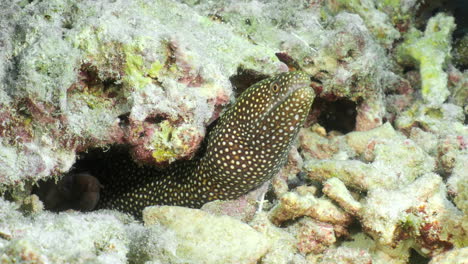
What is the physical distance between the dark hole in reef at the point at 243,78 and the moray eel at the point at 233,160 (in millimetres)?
333

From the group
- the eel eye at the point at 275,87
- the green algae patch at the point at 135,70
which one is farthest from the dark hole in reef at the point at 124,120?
the eel eye at the point at 275,87

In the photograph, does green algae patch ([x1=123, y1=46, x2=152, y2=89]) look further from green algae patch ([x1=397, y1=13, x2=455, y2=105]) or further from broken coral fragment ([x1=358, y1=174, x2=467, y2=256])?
green algae patch ([x1=397, y1=13, x2=455, y2=105])

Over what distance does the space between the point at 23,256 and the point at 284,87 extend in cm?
288

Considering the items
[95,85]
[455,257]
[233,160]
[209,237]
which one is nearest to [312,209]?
→ [233,160]

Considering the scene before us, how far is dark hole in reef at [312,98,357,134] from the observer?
6090mm

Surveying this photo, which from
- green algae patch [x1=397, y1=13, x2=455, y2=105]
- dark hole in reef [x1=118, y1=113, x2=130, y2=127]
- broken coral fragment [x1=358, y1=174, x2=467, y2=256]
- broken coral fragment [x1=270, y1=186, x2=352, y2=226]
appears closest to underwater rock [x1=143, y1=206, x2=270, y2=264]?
broken coral fragment [x1=270, y1=186, x2=352, y2=226]

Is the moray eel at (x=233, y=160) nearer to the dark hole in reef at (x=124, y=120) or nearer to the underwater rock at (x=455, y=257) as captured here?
the dark hole in reef at (x=124, y=120)

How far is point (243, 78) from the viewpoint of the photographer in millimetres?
4867

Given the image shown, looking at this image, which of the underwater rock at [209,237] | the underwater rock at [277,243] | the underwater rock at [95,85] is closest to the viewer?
the underwater rock at [209,237]

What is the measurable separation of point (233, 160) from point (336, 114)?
9.05 feet

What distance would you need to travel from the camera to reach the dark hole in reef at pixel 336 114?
6.09 m

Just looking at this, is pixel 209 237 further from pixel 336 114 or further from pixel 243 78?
pixel 336 114

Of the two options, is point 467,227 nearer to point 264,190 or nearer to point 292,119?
point 292,119

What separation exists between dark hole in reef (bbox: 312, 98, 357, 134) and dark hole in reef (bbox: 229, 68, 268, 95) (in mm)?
1458
